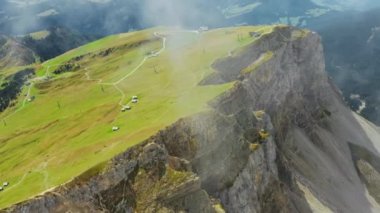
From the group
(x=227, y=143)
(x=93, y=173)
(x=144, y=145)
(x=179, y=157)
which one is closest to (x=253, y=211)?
(x=227, y=143)

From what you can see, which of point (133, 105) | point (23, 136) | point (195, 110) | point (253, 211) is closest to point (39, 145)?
point (23, 136)

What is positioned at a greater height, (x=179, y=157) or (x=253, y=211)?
(x=179, y=157)

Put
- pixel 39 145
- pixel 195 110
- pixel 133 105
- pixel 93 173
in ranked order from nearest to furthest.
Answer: pixel 93 173 → pixel 195 110 → pixel 39 145 → pixel 133 105

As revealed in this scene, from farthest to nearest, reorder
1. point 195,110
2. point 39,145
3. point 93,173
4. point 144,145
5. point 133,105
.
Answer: point 133,105
point 39,145
point 195,110
point 144,145
point 93,173

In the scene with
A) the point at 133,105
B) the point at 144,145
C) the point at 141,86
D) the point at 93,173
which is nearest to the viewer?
the point at 93,173

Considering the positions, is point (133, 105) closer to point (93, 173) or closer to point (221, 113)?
point (221, 113)

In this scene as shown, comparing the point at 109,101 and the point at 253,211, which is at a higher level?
the point at 109,101

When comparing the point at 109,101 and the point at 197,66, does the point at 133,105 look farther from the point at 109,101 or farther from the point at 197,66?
the point at 197,66

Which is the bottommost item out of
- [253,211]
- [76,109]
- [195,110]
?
[253,211]

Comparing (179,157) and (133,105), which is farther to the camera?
(133,105)
